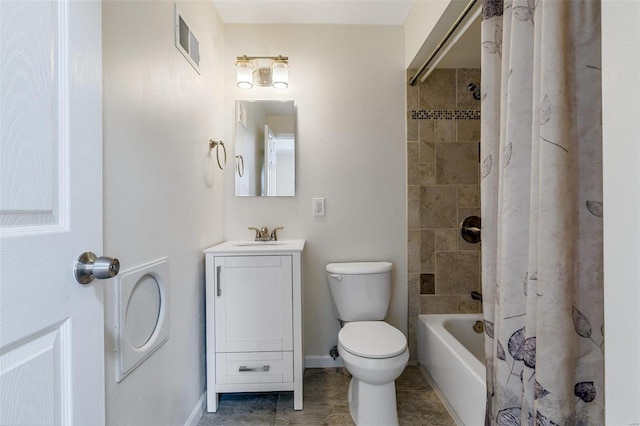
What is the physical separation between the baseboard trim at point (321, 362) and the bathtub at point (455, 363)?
22.9 inches

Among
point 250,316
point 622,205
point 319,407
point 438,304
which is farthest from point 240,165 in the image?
point 622,205

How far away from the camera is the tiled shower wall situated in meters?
2.11

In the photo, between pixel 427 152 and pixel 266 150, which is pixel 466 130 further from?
pixel 266 150

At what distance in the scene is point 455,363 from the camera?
1554mm

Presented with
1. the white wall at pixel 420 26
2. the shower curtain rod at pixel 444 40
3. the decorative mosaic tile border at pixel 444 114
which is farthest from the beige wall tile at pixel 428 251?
the white wall at pixel 420 26

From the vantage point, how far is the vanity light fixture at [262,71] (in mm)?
2029

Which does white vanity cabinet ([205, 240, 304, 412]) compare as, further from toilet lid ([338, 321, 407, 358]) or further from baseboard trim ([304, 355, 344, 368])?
baseboard trim ([304, 355, 344, 368])

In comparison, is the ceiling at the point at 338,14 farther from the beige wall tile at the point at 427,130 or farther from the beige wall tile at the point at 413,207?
the beige wall tile at the point at 413,207

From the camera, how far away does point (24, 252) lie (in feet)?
1.59

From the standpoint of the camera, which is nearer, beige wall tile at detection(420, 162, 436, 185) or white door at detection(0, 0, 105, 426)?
white door at detection(0, 0, 105, 426)

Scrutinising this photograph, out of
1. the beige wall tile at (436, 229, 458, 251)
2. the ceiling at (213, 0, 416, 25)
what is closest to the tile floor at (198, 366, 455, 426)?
the beige wall tile at (436, 229, 458, 251)

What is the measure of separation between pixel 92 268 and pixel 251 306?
3.56 ft

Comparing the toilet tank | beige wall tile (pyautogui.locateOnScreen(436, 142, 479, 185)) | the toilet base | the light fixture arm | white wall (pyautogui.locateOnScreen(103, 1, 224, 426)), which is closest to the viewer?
white wall (pyautogui.locateOnScreen(103, 1, 224, 426))

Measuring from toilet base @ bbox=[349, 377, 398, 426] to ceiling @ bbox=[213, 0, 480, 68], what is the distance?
77.9 inches
